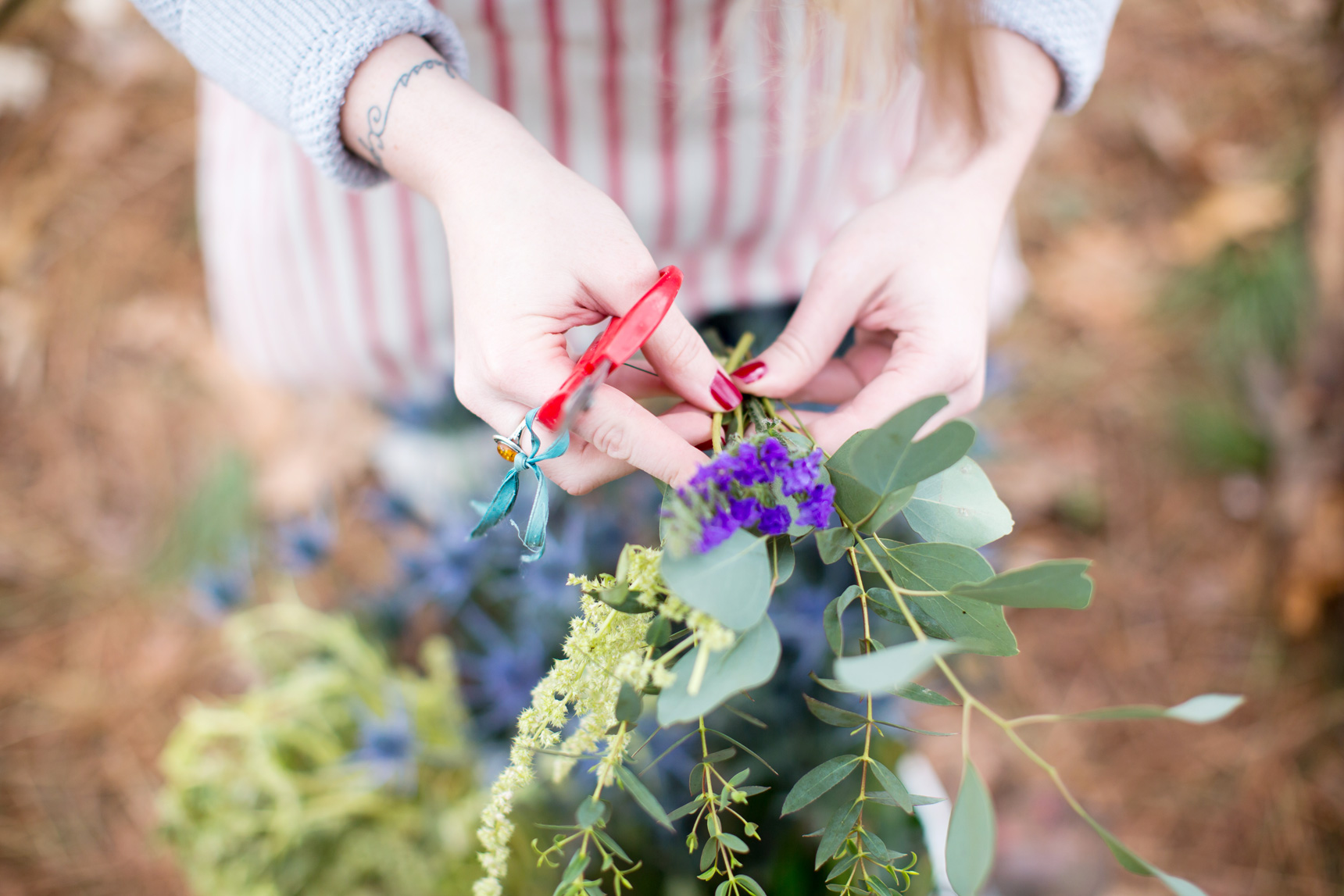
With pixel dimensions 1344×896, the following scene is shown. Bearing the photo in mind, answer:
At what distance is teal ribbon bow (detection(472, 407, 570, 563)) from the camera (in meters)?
0.53

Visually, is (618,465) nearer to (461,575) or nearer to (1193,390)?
(461,575)

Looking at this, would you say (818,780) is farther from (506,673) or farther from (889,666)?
(506,673)

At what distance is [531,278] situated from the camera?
54 cm

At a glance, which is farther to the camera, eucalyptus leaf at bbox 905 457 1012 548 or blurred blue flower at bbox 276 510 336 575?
blurred blue flower at bbox 276 510 336 575

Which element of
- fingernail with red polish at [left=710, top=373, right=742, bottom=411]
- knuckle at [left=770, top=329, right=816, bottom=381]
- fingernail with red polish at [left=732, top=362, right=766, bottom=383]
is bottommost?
fingernail with red polish at [left=710, top=373, right=742, bottom=411]

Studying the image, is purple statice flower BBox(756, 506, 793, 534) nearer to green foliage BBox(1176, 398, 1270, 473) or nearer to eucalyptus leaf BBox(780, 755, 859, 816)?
eucalyptus leaf BBox(780, 755, 859, 816)

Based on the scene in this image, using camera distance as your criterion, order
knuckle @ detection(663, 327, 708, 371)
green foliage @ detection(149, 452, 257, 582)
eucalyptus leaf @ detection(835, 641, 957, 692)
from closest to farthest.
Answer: eucalyptus leaf @ detection(835, 641, 957, 692)
knuckle @ detection(663, 327, 708, 371)
green foliage @ detection(149, 452, 257, 582)

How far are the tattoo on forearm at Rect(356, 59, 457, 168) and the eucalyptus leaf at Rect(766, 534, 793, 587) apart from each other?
0.45 metres

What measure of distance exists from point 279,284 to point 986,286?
3.14ft

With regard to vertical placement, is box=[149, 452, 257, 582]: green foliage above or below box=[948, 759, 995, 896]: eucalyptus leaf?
above

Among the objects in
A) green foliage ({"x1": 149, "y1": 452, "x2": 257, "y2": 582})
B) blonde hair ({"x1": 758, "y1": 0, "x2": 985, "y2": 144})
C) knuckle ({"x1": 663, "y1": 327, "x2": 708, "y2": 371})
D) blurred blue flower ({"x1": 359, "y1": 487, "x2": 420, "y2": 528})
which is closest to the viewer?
knuckle ({"x1": 663, "y1": 327, "x2": 708, "y2": 371})

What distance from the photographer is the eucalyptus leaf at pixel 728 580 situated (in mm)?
396

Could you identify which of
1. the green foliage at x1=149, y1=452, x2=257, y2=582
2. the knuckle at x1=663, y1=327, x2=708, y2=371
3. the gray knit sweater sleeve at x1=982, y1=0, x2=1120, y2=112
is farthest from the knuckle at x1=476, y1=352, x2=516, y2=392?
the green foliage at x1=149, y1=452, x2=257, y2=582

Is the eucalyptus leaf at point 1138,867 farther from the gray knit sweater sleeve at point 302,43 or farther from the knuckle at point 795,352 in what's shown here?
the gray knit sweater sleeve at point 302,43
